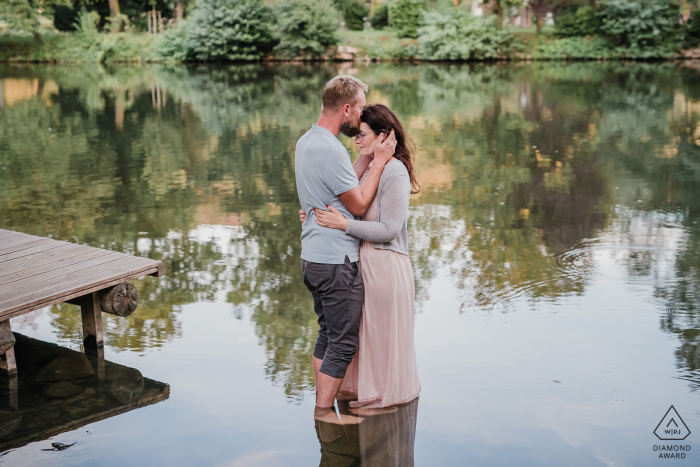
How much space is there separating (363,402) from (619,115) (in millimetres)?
14768

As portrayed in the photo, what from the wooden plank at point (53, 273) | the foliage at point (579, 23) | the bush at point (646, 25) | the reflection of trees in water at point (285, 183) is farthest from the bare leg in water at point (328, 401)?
the foliage at point (579, 23)

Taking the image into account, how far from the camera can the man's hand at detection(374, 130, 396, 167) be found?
3.77 meters

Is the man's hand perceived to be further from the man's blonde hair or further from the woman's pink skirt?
the woman's pink skirt

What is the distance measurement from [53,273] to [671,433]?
4051 mm

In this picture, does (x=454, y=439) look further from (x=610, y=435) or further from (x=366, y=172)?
(x=366, y=172)

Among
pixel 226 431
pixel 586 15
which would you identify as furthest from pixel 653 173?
pixel 586 15

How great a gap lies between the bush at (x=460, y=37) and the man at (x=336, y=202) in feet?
111

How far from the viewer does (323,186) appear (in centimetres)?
373

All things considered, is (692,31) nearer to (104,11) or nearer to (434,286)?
(104,11)

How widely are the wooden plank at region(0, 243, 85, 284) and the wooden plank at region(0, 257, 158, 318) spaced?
339 millimetres

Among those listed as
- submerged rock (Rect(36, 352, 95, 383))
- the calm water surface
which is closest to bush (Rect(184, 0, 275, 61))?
the calm water surface

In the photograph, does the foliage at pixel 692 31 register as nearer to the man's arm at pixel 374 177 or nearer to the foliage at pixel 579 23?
the foliage at pixel 579 23

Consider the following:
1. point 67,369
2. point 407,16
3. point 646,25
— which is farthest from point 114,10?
point 67,369

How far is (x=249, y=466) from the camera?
11.9ft
